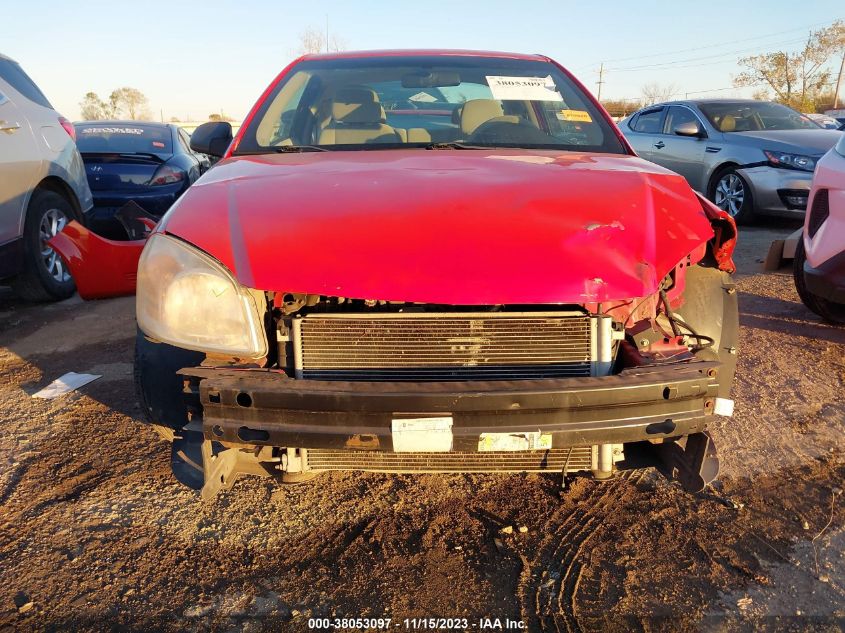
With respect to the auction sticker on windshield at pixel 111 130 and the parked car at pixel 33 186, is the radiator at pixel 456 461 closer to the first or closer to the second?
the parked car at pixel 33 186

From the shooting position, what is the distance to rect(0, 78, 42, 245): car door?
14.6ft

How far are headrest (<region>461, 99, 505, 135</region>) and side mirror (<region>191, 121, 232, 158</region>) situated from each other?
117cm

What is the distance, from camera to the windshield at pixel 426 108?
3.00 m

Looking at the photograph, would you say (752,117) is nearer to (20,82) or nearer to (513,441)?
(20,82)

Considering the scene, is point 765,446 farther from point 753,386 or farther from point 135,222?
point 135,222

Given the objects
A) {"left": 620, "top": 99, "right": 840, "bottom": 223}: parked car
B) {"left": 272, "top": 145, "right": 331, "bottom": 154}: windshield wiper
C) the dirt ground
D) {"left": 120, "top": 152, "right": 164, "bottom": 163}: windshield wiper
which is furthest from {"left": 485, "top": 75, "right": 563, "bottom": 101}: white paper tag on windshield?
{"left": 120, "top": 152, "right": 164, "bottom": 163}: windshield wiper

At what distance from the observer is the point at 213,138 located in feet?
10.8

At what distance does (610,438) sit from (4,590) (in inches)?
70.9

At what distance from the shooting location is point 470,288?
5.73 feet

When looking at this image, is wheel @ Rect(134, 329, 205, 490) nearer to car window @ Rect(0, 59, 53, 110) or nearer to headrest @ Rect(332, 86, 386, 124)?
headrest @ Rect(332, 86, 386, 124)

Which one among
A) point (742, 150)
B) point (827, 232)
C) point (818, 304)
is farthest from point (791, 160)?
point (827, 232)

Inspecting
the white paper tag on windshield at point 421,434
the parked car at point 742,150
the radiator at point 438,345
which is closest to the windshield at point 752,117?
the parked car at point 742,150

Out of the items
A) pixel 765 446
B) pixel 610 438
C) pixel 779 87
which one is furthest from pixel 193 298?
pixel 779 87

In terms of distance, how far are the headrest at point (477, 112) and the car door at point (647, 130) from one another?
6.64 meters
